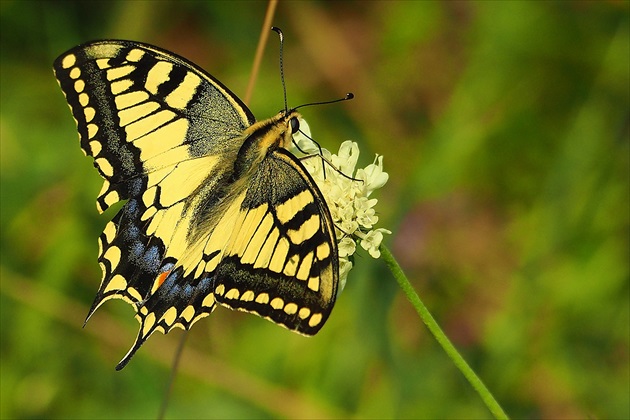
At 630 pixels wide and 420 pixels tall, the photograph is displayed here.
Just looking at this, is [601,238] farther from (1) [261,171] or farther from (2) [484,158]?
(1) [261,171]

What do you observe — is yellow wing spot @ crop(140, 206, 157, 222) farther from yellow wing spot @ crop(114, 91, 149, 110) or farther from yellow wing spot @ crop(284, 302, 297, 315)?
yellow wing spot @ crop(284, 302, 297, 315)

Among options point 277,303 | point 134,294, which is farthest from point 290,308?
point 134,294

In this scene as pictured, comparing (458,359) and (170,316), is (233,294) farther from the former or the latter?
(458,359)

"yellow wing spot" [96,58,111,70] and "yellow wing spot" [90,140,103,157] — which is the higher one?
"yellow wing spot" [96,58,111,70]

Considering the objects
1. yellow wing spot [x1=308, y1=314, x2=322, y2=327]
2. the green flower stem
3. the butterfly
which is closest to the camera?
the green flower stem

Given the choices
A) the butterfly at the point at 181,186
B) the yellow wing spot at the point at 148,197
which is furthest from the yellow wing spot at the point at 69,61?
the yellow wing spot at the point at 148,197

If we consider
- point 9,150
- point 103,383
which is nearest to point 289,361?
point 103,383

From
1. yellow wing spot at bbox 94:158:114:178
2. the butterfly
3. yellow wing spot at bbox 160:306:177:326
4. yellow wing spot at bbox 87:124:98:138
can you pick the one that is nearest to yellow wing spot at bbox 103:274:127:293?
the butterfly

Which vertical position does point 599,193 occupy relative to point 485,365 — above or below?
above

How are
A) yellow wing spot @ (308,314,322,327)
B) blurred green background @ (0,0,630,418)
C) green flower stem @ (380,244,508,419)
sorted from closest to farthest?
green flower stem @ (380,244,508,419) → yellow wing spot @ (308,314,322,327) → blurred green background @ (0,0,630,418)
